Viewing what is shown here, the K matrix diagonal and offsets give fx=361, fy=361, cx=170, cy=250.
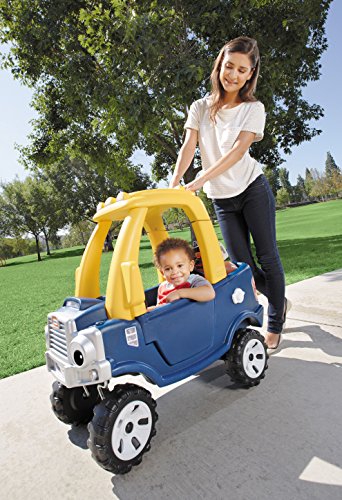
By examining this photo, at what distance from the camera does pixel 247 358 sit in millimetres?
1928

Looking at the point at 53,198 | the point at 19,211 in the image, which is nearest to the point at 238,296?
the point at 53,198

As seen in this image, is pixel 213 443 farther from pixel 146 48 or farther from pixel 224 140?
pixel 146 48

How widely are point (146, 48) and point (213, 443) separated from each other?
6319 millimetres

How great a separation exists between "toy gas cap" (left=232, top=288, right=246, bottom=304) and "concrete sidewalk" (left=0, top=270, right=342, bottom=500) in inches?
18.7

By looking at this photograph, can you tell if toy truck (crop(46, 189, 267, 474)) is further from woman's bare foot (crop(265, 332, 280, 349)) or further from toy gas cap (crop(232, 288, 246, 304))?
woman's bare foot (crop(265, 332, 280, 349))

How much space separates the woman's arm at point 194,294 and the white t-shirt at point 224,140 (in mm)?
734

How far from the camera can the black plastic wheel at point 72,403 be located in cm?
171

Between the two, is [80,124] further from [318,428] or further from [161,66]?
[318,428]

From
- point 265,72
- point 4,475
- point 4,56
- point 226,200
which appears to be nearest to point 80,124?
point 4,56

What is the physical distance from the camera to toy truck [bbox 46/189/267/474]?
1.39 m

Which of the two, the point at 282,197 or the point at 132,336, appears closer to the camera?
the point at 132,336

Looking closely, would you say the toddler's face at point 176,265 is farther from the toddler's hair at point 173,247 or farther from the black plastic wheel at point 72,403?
the black plastic wheel at point 72,403

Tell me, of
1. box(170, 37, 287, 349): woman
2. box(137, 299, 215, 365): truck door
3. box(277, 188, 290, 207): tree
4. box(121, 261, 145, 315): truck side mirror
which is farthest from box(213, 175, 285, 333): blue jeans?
box(277, 188, 290, 207): tree

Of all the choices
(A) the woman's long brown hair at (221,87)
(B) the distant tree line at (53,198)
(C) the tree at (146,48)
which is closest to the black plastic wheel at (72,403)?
(A) the woman's long brown hair at (221,87)
